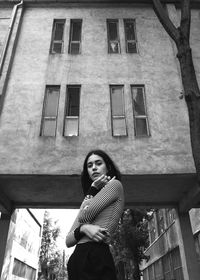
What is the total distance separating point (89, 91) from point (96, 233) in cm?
→ 826

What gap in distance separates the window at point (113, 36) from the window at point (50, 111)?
3.13 meters

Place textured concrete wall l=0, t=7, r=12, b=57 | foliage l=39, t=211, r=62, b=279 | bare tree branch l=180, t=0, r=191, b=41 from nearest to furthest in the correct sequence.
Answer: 1. bare tree branch l=180, t=0, r=191, b=41
2. textured concrete wall l=0, t=7, r=12, b=57
3. foliage l=39, t=211, r=62, b=279

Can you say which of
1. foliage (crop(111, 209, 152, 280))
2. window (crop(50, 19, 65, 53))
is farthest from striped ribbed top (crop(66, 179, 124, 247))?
foliage (crop(111, 209, 152, 280))

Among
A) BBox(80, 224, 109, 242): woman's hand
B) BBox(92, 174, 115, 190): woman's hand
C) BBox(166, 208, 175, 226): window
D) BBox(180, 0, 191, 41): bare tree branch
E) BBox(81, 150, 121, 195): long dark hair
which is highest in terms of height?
BBox(180, 0, 191, 41): bare tree branch

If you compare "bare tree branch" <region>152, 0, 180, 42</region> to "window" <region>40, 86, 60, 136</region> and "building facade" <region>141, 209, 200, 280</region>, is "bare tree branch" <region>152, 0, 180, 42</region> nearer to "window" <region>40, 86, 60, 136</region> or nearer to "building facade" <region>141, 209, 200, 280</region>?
"window" <region>40, 86, 60, 136</region>

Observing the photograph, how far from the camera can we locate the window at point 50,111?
920cm

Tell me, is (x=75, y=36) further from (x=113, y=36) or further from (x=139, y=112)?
(x=139, y=112)

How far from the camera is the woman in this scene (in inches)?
66.9

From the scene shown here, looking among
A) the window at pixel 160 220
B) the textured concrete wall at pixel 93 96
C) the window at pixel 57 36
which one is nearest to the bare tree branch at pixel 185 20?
the textured concrete wall at pixel 93 96

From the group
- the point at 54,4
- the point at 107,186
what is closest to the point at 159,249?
the point at 54,4

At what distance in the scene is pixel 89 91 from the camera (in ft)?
31.7

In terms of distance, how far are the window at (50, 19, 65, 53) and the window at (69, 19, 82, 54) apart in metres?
0.42

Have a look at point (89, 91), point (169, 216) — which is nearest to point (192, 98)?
point (89, 91)

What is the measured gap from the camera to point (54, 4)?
476 inches
